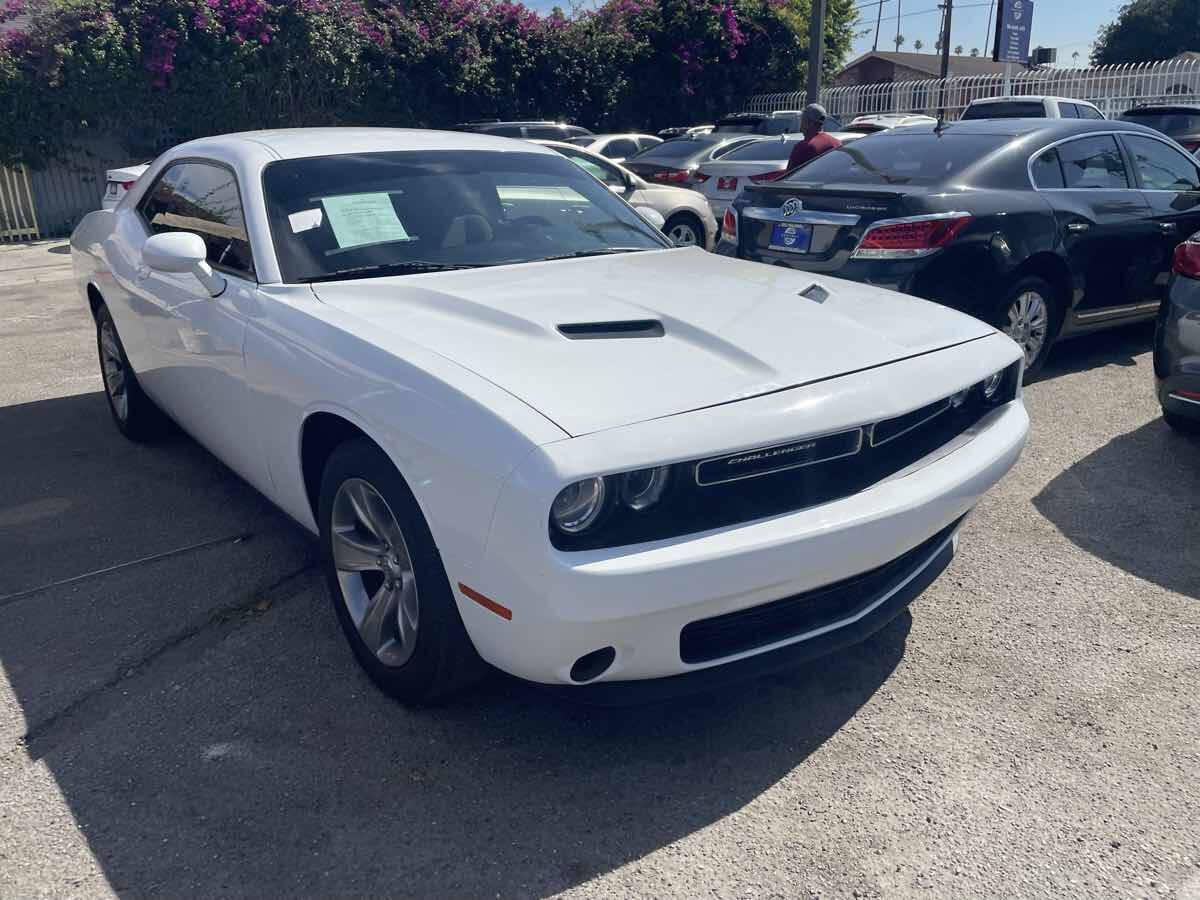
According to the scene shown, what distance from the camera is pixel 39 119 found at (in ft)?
52.1

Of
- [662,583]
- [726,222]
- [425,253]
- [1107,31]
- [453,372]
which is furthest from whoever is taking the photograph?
[1107,31]

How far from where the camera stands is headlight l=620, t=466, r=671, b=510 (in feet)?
7.58

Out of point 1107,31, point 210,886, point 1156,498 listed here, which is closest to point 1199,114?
point 1156,498

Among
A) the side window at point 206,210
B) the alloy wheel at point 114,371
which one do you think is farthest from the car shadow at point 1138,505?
the alloy wheel at point 114,371

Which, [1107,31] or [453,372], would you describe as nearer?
[453,372]

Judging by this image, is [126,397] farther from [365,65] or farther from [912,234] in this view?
[365,65]

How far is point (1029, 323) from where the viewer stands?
19.3 ft

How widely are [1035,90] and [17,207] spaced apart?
805 inches

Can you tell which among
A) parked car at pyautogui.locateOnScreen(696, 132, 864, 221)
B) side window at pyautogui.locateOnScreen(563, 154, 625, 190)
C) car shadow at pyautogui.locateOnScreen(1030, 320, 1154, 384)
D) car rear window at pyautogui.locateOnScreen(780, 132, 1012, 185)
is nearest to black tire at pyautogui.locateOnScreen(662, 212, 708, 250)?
parked car at pyautogui.locateOnScreen(696, 132, 864, 221)

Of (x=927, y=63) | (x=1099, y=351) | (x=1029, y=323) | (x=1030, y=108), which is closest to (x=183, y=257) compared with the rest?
(x=1029, y=323)

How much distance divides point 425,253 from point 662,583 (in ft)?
5.84

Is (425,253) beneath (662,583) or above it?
above

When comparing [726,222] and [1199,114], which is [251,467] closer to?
[726,222]

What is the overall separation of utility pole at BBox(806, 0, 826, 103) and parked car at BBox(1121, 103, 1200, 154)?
24.6 feet
